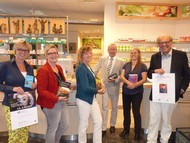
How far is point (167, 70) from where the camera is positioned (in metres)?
2.45

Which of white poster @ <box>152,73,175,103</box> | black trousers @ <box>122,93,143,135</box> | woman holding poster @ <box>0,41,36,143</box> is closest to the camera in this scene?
woman holding poster @ <box>0,41,36,143</box>

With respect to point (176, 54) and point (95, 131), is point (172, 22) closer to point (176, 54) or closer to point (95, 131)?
point (176, 54)

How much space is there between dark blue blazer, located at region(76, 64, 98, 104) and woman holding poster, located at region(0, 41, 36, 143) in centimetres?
54

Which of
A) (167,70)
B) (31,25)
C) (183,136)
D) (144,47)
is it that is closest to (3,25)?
(31,25)

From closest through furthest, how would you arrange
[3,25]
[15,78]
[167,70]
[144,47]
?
[15,78]
[167,70]
[3,25]
[144,47]

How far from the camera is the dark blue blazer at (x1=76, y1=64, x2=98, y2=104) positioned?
88.2 inches

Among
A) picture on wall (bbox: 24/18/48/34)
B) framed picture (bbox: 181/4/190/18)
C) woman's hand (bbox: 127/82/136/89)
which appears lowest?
woman's hand (bbox: 127/82/136/89)

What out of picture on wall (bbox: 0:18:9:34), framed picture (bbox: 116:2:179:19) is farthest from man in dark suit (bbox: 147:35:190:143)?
picture on wall (bbox: 0:18:9:34)

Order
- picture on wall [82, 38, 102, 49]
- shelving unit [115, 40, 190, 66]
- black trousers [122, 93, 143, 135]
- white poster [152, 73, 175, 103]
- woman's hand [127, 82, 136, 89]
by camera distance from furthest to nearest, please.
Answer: picture on wall [82, 38, 102, 49] < shelving unit [115, 40, 190, 66] < black trousers [122, 93, 143, 135] < woman's hand [127, 82, 136, 89] < white poster [152, 73, 175, 103]

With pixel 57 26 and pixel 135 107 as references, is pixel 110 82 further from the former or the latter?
pixel 57 26

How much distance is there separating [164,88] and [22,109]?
1.72 metres

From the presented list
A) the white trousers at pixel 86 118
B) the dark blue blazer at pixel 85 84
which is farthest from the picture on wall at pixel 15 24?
the white trousers at pixel 86 118

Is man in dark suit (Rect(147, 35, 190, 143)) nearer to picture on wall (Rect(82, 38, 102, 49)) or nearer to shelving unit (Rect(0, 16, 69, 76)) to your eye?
shelving unit (Rect(0, 16, 69, 76))

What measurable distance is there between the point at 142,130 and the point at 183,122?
2.32 feet
